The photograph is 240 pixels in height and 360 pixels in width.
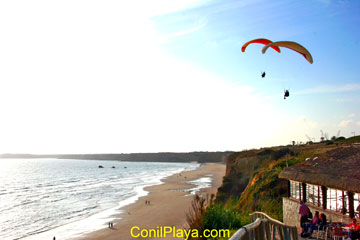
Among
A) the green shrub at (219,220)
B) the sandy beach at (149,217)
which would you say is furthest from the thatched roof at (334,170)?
the sandy beach at (149,217)

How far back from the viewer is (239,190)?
30391 mm

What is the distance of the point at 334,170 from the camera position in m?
11.6

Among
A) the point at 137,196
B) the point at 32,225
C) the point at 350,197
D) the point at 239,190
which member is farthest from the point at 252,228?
the point at 137,196

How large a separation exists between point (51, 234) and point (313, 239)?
969 inches

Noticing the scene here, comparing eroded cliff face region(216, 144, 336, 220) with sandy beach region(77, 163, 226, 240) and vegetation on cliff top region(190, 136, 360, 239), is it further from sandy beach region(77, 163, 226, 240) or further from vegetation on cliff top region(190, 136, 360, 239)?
sandy beach region(77, 163, 226, 240)

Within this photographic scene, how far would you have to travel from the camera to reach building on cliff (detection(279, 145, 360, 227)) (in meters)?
10.7

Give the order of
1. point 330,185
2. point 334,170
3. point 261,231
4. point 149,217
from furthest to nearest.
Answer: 1. point 149,217
2. point 334,170
3. point 330,185
4. point 261,231

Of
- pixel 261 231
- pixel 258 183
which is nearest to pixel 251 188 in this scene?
pixel 258 183

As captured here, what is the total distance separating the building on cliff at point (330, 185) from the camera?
10711mm

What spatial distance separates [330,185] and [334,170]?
922 mm

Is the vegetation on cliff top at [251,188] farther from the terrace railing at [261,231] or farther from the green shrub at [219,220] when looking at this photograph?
the terrace railing at [261,231]

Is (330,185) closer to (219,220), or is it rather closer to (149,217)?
(219,220)

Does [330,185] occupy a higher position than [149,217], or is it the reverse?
[330,185]

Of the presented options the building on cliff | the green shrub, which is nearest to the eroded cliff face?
the building on cliff
